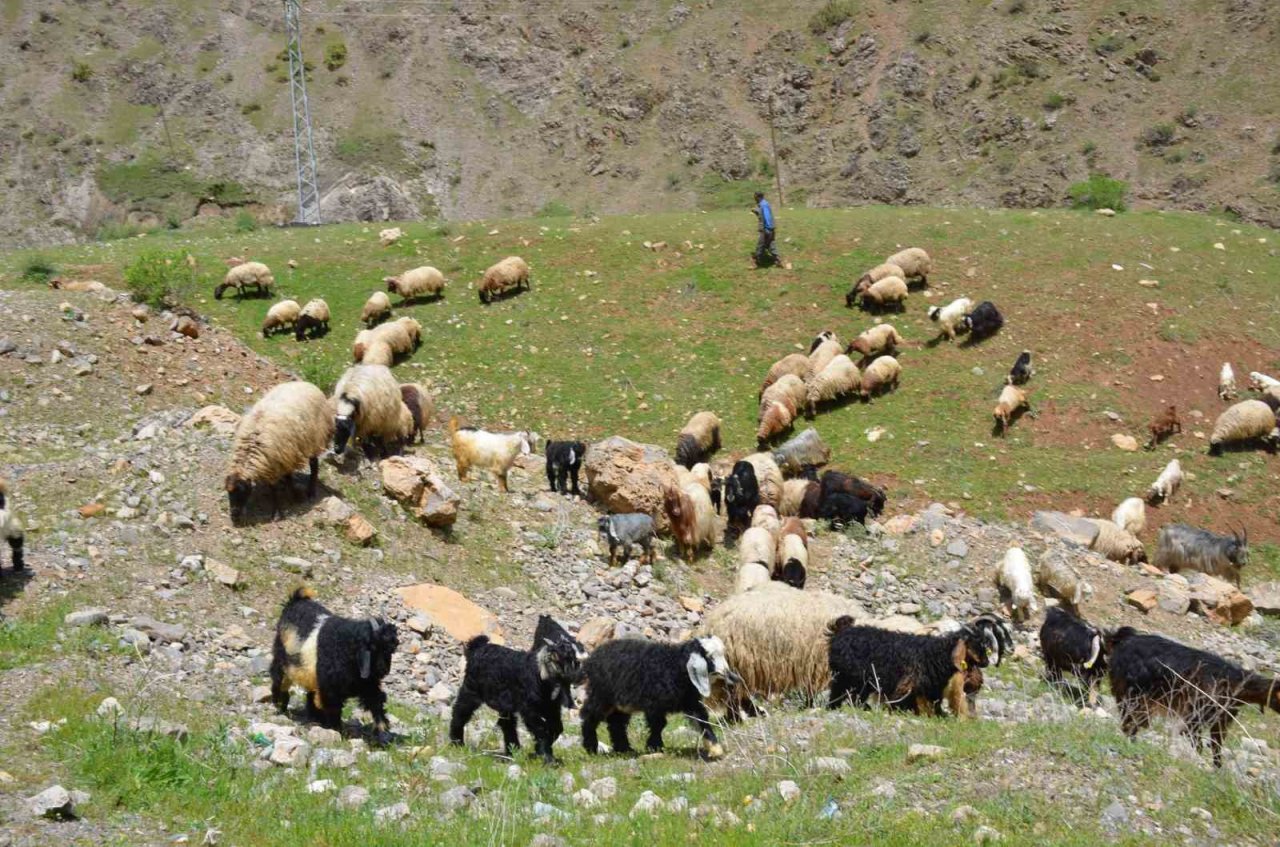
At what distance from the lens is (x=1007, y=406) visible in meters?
18.4

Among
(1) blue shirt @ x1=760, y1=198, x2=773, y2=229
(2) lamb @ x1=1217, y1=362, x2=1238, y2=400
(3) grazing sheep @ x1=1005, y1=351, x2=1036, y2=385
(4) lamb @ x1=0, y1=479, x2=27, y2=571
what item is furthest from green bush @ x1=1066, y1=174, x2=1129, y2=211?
(4) lamb @ x1=0, y1=479, x2=27, y2=571

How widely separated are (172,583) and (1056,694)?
8.38 meters

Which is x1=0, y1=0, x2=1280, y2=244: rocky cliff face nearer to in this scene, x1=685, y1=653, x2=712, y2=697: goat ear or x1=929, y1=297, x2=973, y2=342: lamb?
x1=929, y1=297, x2=973, y2=342: lamb

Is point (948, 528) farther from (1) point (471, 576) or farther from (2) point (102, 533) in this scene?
(2) point (102, 533)

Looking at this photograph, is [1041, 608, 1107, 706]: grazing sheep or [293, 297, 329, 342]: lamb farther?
[293, 297, 329, 342]: lamb

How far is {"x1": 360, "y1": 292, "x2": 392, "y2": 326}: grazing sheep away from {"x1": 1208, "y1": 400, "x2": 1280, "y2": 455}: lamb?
17.0 metres

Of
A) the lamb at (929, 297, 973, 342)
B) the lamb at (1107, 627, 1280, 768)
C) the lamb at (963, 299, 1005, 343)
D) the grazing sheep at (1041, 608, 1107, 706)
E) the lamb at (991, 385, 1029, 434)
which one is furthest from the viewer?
the lamb at (929, 297, 973, 342)

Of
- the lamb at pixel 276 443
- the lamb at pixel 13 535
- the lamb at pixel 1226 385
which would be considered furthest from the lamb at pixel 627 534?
the lamb at pixel 1226 385

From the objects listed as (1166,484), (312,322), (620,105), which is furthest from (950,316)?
(620,105)

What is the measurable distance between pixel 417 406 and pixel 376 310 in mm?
6049

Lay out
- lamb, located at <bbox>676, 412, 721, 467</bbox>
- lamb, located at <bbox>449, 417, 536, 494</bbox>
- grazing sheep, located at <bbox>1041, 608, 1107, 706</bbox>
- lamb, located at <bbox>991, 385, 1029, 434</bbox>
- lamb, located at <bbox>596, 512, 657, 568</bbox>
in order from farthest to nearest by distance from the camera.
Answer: lamb, located at <bbox>991, 385, 1029, 434</bbox>
lamb, located at <bbox>676, 412, 721, 467</bbox>
lamb, located at <bbox>449, 417, 536, 494</bbox>
lamb, located at <bbox>596, 512, 657, 568</bbox>
grazing sheep, located at <bbox>1041, 608, 1107, 706</bbox>

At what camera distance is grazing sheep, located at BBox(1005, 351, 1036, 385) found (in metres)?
19.4

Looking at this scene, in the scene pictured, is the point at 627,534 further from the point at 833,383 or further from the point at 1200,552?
the point at 1200,552

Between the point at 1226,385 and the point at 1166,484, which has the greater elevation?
the point at 1226,385
